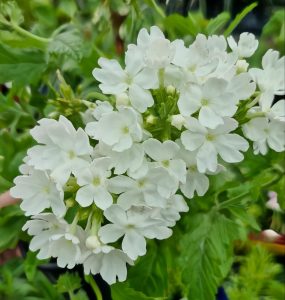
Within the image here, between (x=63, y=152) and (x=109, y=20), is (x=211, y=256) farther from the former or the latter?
(x=109, y=20)

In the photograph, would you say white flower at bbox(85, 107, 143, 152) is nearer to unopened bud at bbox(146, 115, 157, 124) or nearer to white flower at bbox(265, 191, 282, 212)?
unopened bud at bbox(146, 115, 157, 124)

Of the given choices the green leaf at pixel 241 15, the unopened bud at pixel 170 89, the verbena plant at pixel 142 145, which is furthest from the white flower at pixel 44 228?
the green leaf at pixel 241 15

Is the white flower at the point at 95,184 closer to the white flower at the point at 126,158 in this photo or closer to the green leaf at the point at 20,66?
the white flower at the point at 126,158

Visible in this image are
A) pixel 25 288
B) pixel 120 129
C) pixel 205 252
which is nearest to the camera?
pixel 120 129

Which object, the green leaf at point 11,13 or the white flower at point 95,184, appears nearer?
the white flower at point 95,184

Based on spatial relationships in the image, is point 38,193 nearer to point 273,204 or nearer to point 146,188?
point 146,188

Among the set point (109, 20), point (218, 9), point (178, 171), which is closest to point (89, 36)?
point (109, 20)

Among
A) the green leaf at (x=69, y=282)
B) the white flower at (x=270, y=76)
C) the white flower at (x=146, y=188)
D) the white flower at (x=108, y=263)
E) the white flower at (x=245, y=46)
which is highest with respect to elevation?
the white flower at (x=245, y=46)

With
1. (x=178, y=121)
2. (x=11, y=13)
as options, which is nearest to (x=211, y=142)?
A: (x=178, y=121)
